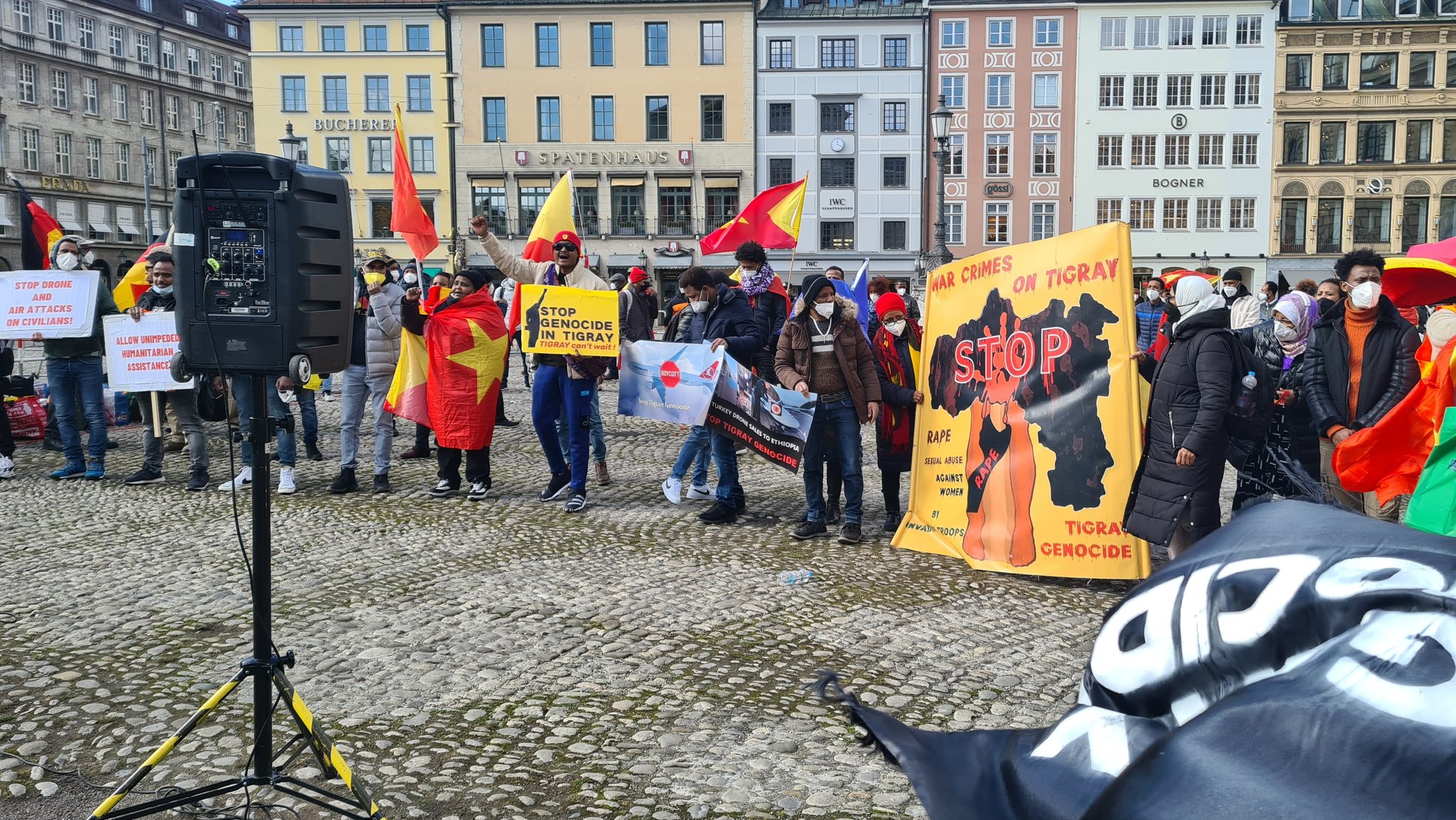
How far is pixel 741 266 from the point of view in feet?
28.5

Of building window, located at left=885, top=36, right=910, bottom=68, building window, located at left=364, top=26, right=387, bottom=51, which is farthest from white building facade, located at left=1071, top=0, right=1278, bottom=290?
building window, located at left=364, top=26, right=387, bottom=51

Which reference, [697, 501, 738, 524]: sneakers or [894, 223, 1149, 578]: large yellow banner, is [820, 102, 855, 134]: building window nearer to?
[697, 501, 738, 524]: sneakers

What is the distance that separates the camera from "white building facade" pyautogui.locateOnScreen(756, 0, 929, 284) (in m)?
49.4

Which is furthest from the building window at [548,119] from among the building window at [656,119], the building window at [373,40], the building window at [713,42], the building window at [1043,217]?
the building window at [1043,217]

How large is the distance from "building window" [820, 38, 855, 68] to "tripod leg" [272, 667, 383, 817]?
1936 inches

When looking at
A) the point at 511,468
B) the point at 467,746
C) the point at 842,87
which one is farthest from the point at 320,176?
the point at 842,87

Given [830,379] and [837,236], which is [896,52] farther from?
[830,379]

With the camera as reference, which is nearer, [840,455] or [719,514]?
[840,455]

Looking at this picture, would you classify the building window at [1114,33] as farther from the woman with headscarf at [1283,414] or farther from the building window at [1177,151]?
the woman with headscarf at [1283,414]

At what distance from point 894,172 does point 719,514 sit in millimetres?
43268

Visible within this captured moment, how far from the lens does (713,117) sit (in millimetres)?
50250

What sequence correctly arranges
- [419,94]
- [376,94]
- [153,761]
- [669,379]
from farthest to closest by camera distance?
[376,94] < [419,94] < [669,379] < [153,761]

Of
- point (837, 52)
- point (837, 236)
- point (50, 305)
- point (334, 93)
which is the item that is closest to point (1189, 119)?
point (837, 52)

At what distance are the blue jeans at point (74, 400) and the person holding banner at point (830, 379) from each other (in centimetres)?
627
